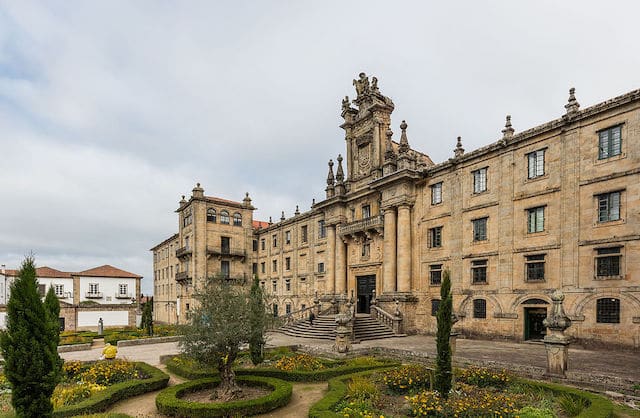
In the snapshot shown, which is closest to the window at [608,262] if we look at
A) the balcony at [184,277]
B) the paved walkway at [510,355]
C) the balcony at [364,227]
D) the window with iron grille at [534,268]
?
the window with iron grille at [534,268]

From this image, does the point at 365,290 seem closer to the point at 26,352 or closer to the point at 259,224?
the point at 259,224

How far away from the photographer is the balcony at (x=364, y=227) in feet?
105

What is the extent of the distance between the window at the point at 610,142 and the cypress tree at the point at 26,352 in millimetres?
24762

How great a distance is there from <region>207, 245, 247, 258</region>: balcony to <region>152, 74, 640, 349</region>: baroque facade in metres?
10.1

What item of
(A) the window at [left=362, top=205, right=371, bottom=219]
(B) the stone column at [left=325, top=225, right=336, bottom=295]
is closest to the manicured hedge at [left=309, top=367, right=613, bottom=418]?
(A) the window at [left=362, top=205, right=371, bottom=219]

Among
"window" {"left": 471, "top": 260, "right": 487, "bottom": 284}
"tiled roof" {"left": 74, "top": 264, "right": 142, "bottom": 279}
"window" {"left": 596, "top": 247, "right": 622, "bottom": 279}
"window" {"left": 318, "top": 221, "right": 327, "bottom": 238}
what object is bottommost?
"tiled roof" {"left": 74, "top": 264, "right": 142, "bottom": 279}

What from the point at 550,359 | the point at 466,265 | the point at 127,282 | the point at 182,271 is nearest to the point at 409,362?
the point at 550,359

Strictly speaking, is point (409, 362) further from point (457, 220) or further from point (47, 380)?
point (47, 380)

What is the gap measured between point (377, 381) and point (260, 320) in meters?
4.87

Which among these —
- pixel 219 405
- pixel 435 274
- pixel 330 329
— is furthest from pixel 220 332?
pixel 435 274

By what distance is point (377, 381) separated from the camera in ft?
45.8

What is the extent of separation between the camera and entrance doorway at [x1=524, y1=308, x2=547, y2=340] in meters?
22.2

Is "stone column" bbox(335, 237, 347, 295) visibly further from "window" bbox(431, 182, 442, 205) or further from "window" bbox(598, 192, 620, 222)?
"window" bbox(598, 192, 620, 222)

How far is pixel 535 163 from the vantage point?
23031 millimetres
